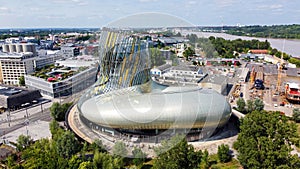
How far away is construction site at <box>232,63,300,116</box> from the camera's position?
1727 centimetres

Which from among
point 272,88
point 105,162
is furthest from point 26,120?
point 272,88

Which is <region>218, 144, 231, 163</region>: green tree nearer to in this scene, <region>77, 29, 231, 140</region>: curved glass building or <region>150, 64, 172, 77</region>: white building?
<region>77, 29, 231, 140</region>: curved glass building

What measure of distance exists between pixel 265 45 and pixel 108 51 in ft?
123

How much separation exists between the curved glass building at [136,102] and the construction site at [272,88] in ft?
26.3

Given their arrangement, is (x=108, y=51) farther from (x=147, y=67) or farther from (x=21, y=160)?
(x=21, y=160)

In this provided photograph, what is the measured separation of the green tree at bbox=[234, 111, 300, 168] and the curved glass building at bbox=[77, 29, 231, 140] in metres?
2.25

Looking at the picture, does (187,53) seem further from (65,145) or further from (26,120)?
(65,145)

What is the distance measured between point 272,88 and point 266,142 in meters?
15.8

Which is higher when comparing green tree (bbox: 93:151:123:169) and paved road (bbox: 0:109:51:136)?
green tree (bbox: 93:151:123:169)

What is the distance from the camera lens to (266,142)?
7.56m

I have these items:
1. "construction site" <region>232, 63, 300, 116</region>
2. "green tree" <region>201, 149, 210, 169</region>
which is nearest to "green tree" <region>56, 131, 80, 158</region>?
"green tree" <region>201, 149, 210, 169</region>

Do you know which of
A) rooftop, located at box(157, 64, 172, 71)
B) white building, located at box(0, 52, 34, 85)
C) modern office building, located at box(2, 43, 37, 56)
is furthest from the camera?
modern office building, located at box(2, 43, 37, 56)

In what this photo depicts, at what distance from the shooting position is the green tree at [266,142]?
7270 mm

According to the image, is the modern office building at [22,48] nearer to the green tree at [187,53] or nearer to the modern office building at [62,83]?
the modern office building at [62,83]
